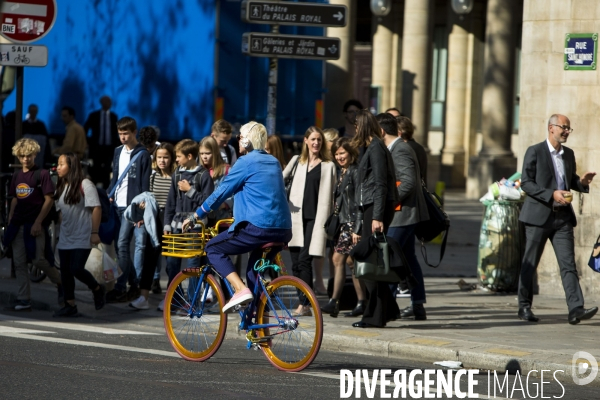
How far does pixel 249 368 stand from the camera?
7961mm

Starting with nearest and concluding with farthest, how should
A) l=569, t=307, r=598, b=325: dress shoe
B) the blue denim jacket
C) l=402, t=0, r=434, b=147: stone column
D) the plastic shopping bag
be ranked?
1. the blue denim jacket
2. l=569, t=307, r=598, b=325: dress shoe
3. the plastic shopping bag
4. l=402, t=0, r=434, b=147: stone column

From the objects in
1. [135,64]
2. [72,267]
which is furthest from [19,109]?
[135,64]

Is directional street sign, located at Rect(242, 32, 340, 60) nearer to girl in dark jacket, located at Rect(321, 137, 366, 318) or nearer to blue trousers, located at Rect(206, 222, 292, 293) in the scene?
girl in dark jacket, located at Rect(321, 137, 366, 318)

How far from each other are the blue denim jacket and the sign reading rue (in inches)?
194

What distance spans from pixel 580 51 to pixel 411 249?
9.98ft

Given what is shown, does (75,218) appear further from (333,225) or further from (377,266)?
(377,266)

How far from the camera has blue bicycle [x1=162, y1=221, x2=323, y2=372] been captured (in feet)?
25.3

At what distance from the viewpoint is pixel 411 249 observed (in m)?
10.4

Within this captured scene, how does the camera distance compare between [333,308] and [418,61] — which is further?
[418,61]

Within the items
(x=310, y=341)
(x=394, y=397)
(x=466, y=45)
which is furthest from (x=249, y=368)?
(x=466, y=45)

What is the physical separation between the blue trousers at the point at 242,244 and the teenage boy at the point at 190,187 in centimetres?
236

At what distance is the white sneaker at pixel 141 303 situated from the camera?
35.9 ft

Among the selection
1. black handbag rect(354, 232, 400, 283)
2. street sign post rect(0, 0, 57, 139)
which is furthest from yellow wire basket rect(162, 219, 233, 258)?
street sign post rect(0, 0, 57, 139)

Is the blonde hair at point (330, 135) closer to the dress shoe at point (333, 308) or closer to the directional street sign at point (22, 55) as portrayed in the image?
the dress shoe at point (333, 308)
